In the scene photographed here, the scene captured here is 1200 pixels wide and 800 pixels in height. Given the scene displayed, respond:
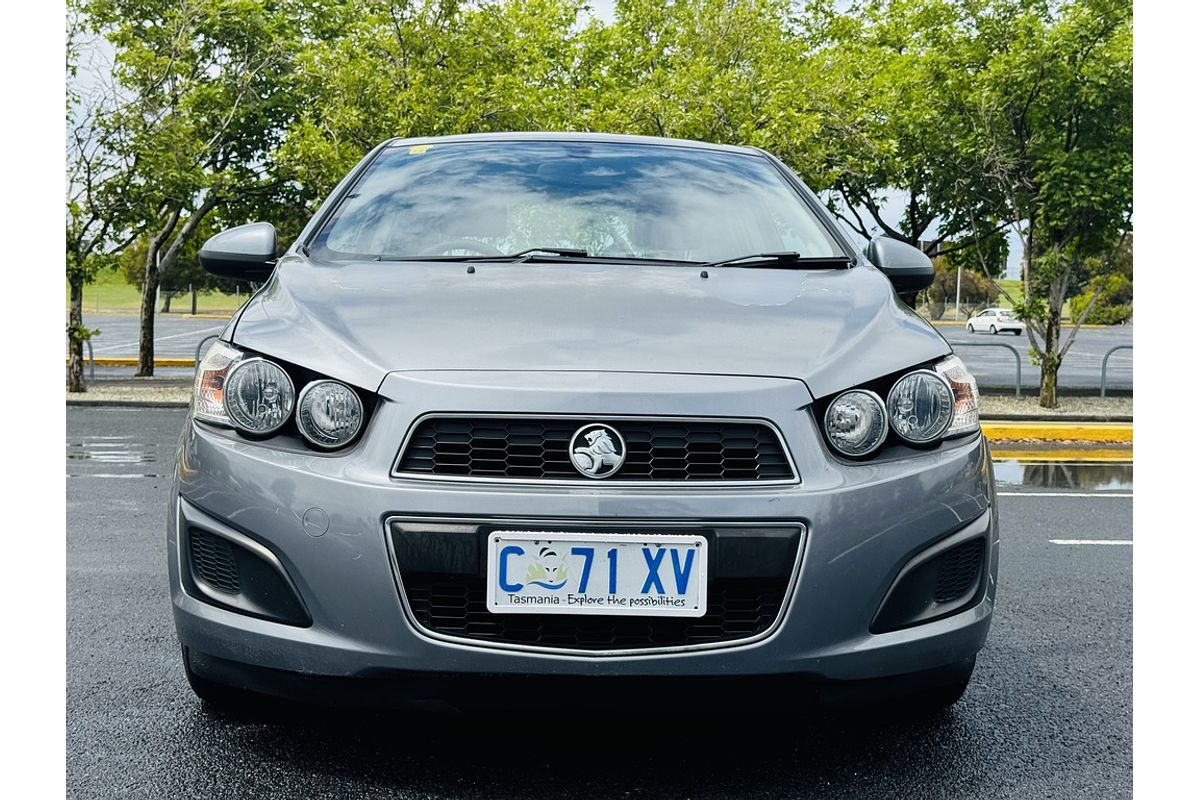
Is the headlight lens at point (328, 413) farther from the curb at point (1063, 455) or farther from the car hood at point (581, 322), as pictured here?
the curb at point (1063, 455)

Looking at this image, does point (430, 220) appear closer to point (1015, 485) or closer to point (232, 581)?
point (232, 581)

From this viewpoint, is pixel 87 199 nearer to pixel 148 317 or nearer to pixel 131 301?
pixel 148 317

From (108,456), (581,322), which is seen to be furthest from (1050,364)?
(581,322)

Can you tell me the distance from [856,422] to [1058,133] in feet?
46.0

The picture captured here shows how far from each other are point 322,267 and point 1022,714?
2.27m

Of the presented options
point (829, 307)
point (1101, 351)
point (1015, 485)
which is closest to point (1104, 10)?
point (1015, 485)

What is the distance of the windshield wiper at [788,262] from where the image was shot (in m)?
3.26

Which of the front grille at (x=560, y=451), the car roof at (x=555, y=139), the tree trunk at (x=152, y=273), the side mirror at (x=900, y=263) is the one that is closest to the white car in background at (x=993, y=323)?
the tree trunk at (x=152, y=273)

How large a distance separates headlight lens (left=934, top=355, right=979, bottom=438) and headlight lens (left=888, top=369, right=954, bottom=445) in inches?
1.0

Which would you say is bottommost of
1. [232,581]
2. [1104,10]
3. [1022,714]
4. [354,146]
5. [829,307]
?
[1022,714]

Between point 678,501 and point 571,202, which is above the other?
point 571,202

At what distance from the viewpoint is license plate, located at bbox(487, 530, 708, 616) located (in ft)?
7.57

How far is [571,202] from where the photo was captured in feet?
11.8

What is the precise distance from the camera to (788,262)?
3.27 m
